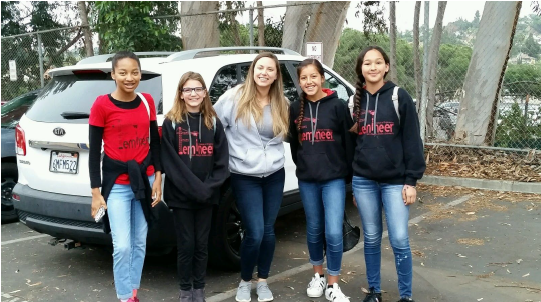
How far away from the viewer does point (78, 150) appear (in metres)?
4.15

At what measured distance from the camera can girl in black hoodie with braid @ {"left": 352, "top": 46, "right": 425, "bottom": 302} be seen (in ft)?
11.8

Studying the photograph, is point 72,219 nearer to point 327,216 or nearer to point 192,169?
point 192,169

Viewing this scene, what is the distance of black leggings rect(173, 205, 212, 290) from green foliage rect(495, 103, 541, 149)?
651cm

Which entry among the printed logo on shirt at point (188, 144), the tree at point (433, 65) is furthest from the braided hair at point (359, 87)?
the tree at point (433, 65)

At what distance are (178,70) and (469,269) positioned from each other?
298 centimetres

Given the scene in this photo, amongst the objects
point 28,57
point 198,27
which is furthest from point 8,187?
point 28,57

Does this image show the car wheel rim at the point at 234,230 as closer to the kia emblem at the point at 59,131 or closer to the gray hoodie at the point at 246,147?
the gray hoodie at the point at 246,147

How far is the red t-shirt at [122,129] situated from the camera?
3.47 m

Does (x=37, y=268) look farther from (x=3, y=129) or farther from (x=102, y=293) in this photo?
(x=3, y=129)

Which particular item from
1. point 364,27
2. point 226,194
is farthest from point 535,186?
point 364,27

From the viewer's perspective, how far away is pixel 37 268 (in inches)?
195

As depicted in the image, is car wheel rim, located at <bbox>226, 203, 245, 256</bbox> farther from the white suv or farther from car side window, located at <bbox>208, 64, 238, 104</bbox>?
car side window, located at <bbox>208, 64, 238, 104</bbox>

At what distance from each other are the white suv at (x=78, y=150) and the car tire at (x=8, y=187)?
1.92 meters

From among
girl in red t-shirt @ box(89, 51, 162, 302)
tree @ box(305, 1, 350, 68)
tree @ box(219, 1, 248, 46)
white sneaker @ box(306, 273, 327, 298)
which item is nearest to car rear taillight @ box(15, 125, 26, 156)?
girl in red t-shirt @ box(89, 51, 162, 302)
